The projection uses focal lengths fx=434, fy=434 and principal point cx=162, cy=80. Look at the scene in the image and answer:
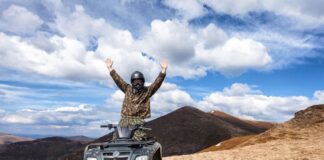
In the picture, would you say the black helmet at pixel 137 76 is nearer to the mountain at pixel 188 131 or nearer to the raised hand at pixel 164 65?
the raised hand at pixel 164 65

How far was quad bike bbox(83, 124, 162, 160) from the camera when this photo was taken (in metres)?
9.45

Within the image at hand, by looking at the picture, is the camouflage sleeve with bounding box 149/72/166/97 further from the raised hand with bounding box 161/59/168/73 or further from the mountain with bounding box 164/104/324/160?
the mountain with bounding box 164/104/324/160

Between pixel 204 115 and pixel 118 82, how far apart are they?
272 ft

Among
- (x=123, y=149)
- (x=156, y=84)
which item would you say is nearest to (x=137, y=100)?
(x=156, y=84)

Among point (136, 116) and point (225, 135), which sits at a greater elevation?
point (225, 135)

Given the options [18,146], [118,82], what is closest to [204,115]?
[18,146]

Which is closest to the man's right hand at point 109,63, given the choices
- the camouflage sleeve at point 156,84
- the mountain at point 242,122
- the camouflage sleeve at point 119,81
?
the camouflage sleeve at point 119,81

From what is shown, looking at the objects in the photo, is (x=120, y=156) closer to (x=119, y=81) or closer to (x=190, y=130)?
(x=119, y=81)

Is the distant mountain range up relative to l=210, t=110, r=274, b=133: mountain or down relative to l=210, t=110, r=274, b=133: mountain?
down

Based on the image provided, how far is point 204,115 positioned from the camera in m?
93.8

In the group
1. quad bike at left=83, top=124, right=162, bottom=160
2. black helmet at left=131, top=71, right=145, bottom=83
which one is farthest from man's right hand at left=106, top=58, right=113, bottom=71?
quad bike at left=83, top=124, right=162, bottom=160


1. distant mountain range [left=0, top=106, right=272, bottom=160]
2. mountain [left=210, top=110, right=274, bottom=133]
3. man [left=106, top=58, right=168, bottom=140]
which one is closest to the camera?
man [left=106, top=58, right=168, bottom=140]

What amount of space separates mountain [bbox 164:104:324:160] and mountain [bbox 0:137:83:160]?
82.2 metres

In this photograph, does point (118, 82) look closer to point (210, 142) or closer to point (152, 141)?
point (152, 141)
